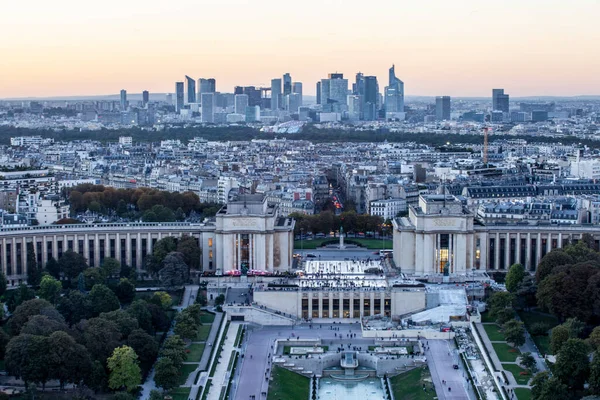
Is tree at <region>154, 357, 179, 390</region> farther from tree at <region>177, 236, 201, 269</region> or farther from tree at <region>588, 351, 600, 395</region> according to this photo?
tree at <region>177, 236, 201, 269</region>

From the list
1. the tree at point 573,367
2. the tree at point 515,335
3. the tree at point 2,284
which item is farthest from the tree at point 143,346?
the tree at point 573,367

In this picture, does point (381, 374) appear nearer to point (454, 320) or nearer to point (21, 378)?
point (454, 320)

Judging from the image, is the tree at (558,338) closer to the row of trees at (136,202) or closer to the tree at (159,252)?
the tree at (159,252)

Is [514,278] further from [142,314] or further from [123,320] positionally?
[123,320]

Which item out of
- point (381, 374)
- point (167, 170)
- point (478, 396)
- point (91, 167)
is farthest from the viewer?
point (91, 167)

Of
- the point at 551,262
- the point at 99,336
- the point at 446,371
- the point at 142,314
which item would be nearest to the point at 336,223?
the point at 551,262

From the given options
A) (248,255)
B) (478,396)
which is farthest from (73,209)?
(478,396)

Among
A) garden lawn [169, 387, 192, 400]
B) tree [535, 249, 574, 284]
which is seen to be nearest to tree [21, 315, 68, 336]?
garden lawn [169, 387, 192, 400]
